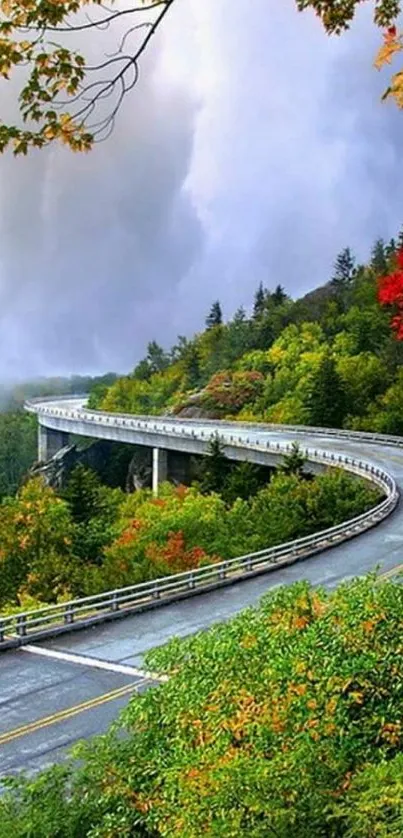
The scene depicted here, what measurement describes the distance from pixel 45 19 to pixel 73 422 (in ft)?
285

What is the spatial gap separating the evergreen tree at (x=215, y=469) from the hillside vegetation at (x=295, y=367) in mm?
15731

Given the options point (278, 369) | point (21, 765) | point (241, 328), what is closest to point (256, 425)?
point (278, 369)

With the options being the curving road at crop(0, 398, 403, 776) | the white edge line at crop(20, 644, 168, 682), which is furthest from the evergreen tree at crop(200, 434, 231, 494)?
the white edge line at crop(20, 644, 168, 682)

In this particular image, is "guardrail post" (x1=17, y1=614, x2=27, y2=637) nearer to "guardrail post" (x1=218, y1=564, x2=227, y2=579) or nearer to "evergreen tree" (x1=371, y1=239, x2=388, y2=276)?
"guardrail post" (x1=218, y1=564, x2=227, y2=579)

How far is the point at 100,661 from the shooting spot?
1911 centimetres

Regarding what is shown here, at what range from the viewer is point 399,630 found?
9.62 meters

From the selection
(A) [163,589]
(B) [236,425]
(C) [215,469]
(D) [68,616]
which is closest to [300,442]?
(C) [215,469]

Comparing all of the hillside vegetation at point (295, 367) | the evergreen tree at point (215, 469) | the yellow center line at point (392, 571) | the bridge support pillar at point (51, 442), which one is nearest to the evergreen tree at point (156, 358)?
the hillside vegetation at point (295, 367)

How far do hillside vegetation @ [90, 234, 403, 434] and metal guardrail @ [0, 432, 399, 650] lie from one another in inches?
1429

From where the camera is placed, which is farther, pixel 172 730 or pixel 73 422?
pixel 73 422

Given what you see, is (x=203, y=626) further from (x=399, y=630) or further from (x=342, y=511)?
(x=342, y=511)

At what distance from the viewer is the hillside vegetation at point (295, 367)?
3019 inches

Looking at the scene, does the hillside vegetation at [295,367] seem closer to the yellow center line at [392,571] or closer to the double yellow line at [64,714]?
the yellow center line at [392,571]

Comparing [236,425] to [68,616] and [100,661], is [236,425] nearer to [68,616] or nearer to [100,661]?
[68,616]
